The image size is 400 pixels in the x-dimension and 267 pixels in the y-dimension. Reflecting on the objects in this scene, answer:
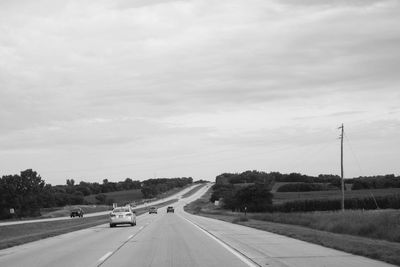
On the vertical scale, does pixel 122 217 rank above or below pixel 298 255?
above

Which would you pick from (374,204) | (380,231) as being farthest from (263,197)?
(380,231)

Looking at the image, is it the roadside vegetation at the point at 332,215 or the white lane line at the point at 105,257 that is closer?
the white lane line at the point at 105,257

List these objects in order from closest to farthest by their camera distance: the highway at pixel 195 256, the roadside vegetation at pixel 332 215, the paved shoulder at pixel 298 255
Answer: the paved shoulder at pixel 298 255 < the highway at pixel 195 256 < the roadside vegetation at pixel 332 215

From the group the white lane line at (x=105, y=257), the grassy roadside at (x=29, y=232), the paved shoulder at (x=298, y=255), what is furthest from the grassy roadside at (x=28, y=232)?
the paved shoulder at (x=298, y=255)

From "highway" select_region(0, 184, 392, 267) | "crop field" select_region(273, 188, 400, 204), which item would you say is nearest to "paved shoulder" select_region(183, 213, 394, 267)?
"highway" select_region(0, 184, 392, 267)

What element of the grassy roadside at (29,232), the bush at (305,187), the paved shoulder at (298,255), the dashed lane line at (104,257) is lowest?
the grassy roadside at (29,232)

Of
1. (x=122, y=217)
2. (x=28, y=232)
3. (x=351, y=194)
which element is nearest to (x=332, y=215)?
(x=122, y=217)

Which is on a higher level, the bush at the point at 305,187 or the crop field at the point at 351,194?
the bush at the point at 305,187

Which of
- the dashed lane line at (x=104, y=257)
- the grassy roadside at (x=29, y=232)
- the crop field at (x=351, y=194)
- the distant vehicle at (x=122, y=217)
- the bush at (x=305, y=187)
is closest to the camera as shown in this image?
the dashed lane line at (x=104, y=257)

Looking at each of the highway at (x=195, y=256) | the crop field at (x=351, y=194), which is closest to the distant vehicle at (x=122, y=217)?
the highway at (x=195, y=256)

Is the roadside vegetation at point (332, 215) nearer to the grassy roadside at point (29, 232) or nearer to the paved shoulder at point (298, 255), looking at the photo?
the paved shoulder at point (298, 255)

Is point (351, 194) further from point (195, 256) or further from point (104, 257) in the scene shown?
point (104, 257)

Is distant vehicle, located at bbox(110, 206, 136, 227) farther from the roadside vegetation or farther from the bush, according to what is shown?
the bush

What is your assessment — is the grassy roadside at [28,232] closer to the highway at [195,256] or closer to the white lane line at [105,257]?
the highway at [195,256]
